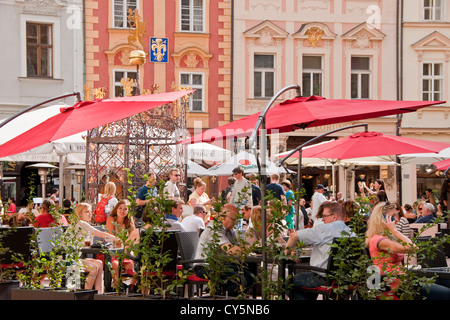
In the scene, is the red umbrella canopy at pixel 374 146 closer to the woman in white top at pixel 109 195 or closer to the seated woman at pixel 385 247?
the seated woman at pixel 385 247

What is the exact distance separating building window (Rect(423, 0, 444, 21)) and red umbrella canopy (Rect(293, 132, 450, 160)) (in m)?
16.4

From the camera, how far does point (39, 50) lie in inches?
968

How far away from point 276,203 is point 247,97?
20466 millimetres

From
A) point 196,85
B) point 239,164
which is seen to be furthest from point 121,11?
point 239,164

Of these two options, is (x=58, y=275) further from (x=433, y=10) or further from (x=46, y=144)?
(x=433, y=10)

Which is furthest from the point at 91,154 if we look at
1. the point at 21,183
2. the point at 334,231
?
the point at 21,183

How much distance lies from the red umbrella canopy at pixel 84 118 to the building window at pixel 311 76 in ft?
62.5

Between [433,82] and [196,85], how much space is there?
8054 millimetres

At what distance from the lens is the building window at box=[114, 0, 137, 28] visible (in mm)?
25688

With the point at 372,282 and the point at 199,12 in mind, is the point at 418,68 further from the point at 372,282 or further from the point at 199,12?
the point at 372,282

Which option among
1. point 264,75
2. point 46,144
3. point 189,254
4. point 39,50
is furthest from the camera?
point 264,75

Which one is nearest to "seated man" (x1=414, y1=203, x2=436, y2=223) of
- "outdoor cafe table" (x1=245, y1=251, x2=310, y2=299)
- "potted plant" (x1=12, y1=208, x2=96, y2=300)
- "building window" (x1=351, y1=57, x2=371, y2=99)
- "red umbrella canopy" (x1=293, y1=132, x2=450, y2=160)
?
"red umbrella canopy" (x1=293, y1=132, x2=450, y2=160)

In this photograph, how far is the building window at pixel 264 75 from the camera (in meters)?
26.7

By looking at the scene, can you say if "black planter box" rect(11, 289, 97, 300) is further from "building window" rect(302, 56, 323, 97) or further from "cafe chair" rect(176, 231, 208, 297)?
"building window" rect(302, 56, 323, 97)
